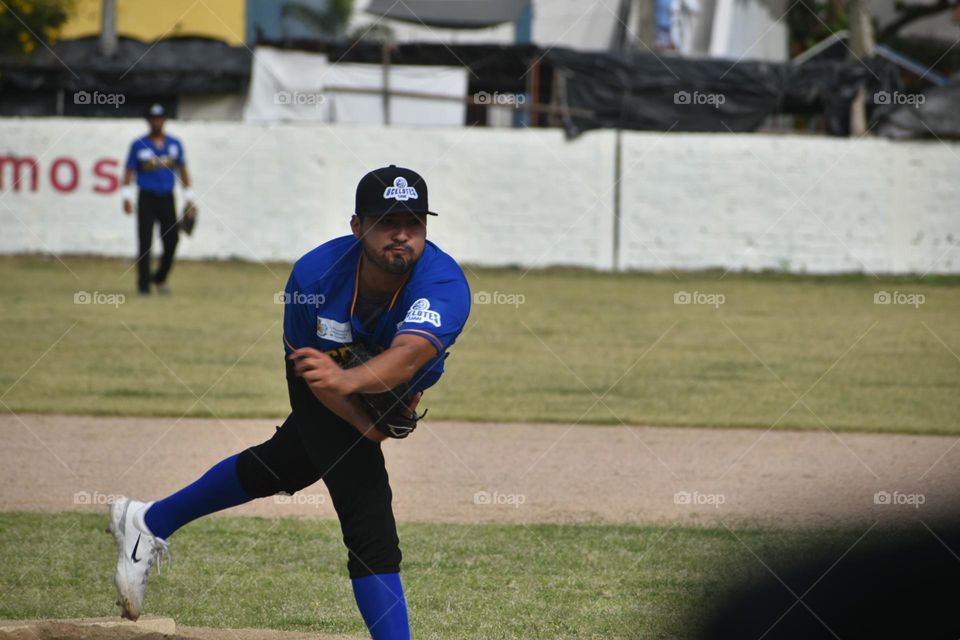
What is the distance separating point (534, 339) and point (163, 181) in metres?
5.13

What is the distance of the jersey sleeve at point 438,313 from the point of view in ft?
13.0

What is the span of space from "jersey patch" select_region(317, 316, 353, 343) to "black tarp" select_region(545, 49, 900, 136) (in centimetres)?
1713

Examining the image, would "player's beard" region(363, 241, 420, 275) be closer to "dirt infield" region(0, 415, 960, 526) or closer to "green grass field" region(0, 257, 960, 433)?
"dirt infield" region(0, 415, 960, 526)

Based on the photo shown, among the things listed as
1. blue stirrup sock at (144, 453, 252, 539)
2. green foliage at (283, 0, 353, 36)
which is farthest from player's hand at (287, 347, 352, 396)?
green foliage at (283, 0, 353, 36)

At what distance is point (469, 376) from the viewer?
11.7m

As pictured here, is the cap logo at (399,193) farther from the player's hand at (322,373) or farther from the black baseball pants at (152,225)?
the black baseball pants at (152,225)

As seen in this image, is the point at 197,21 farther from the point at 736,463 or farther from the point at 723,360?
the point at 736,463

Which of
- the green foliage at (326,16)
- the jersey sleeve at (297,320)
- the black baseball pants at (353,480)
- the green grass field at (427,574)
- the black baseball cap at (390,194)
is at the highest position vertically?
the black baseball cap at (390,194)

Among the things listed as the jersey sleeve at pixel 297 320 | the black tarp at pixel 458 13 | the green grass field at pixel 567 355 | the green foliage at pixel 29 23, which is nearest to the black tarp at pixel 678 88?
the green grass field at pixel 567 355

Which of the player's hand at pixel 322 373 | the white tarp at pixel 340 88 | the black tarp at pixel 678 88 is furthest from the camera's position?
the white tarp at pixel 340 88

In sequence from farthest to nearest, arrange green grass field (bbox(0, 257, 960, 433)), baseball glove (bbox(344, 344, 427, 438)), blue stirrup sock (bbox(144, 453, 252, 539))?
green grass field (bbox(0, 257, 960, 433)) → blue stirrup sock (bbox(144, 453, 252, 539)) → baseball glove (bbox(344, 344, 427, 438))

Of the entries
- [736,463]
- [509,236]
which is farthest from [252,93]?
[736,463]

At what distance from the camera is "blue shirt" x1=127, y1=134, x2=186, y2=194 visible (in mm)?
15469

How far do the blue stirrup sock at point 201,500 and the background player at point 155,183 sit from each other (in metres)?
11.0
